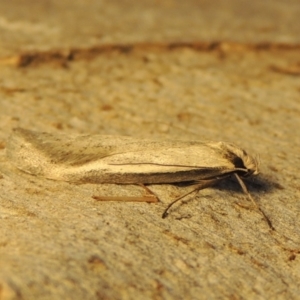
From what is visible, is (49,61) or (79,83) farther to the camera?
(49,61)

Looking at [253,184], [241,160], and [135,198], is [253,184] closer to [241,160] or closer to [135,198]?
[241,160]

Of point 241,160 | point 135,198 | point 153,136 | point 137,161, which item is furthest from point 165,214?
point 153,136

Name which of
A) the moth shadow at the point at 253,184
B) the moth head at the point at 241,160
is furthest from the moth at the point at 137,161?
the moth shadow at the point at 253,184

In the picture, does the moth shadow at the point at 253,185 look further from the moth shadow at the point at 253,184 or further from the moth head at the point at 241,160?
the moth head at the point at 241,160

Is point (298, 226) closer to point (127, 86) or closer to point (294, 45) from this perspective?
point (127, 86)

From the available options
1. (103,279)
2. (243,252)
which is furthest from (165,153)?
(103,279)

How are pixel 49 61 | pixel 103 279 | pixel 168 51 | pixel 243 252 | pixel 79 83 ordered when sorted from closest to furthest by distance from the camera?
pixel 103 279
pixel 243 252
pixel 79 83
pixel 49 61
pixel 168 51

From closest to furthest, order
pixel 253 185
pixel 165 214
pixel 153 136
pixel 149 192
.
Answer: pixel 165 214
pixel 149 192
pixel 253 185
pixel 153 136
